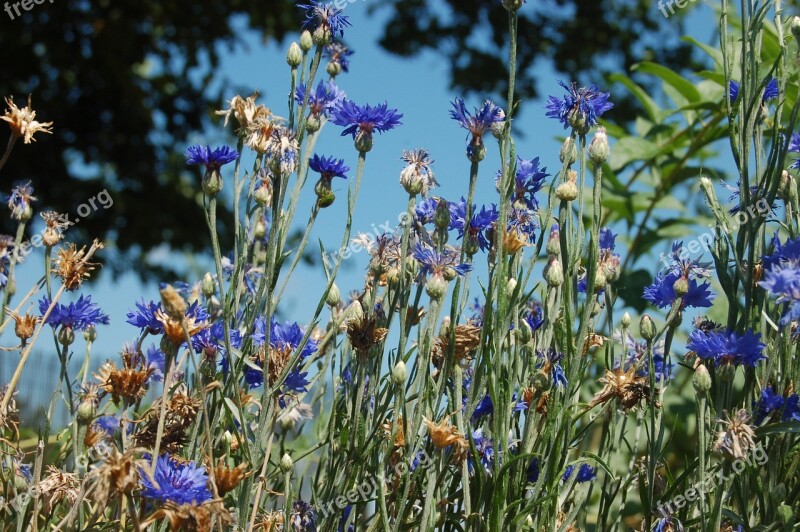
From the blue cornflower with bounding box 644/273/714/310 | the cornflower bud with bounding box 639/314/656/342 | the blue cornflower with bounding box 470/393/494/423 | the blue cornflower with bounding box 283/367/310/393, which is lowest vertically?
the blue cornflower with bounding box 470/393/494/423

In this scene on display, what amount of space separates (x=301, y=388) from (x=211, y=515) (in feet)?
0.98

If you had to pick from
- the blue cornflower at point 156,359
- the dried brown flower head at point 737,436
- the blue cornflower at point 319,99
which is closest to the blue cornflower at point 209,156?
the blue cornflower at point 319,99

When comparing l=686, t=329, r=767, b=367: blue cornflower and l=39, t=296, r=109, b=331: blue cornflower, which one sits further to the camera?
l=39, t=296, r=109, b=331: blue cornflower

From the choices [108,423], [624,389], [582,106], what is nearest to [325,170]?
[582,106]

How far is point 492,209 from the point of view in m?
1.05

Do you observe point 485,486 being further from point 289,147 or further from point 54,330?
point 54,330

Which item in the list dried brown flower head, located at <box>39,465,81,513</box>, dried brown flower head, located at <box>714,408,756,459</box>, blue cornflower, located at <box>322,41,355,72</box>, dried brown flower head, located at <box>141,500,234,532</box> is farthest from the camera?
blue cornflower, located at <box>322,41,355,72</box>

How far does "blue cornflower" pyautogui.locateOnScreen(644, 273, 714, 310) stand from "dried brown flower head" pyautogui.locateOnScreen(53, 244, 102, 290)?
684 millimetres

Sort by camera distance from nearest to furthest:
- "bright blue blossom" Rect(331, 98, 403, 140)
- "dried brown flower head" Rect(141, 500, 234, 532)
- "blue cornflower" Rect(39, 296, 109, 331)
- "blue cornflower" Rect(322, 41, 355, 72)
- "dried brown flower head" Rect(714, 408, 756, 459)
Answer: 1. "dried brown flower head" Rect(141, 500, 234, 532)
2. "dried brown flower head" Rect(714, 408, 756, 459)
3. "bright blue blossom" Rect(331, 98, 403, 140)
4. "blue cornflower" Rect(39, 296, 109, 331)
5. "blue cornflower" Rect(322, 41, 355, 72)

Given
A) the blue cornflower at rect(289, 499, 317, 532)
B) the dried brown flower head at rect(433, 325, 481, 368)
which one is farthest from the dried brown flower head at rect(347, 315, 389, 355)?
the blue cornflower at rect(289, 499, 317, 532)

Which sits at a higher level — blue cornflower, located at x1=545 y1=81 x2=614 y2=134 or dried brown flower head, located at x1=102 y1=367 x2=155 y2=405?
blue cornflower, located at x1=545 y1=81 x2=614 y2=134

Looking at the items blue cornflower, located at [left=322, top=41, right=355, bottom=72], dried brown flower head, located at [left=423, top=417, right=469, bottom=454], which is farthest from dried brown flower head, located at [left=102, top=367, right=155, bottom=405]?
blue cornflower, located at [left=322, top=41, right=355, bottom=72]

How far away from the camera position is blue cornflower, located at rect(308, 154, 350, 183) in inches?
42.3

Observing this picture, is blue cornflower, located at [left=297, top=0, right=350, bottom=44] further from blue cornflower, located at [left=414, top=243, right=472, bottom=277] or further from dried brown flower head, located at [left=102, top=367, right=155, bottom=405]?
dried brown flower head, located at [left=102, top=367, right=155, bottom=405]
